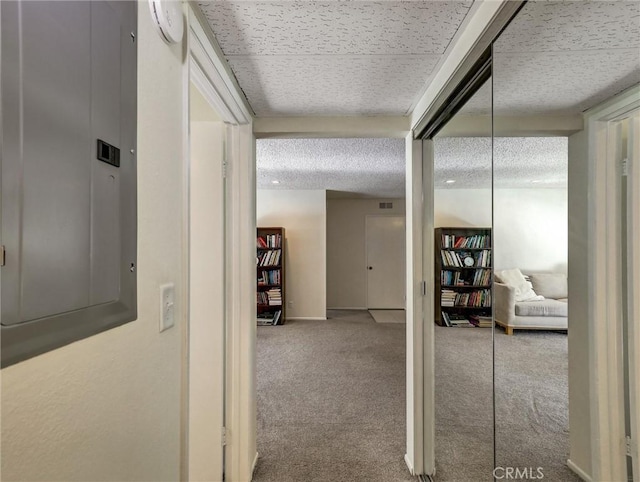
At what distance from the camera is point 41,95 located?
18.0 inches

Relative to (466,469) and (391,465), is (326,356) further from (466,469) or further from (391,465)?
(466,469)

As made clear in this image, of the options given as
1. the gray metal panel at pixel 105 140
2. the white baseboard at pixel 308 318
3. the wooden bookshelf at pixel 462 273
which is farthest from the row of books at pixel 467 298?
the white baseboard at pixel 308 318

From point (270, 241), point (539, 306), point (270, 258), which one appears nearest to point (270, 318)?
point (270, 258)

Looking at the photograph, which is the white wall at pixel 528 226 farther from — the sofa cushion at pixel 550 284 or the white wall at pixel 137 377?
the white wall at pixel 137 377

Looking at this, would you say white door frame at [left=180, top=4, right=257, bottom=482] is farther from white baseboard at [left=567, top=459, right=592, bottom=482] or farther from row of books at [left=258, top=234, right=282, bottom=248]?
row of books at [left=258, top=234, right=282, bottom=248]

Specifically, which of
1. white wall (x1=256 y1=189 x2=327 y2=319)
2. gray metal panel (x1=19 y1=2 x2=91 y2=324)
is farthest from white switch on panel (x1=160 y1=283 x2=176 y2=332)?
white wall (x1=256 y1=189 x2=327 y2=319)

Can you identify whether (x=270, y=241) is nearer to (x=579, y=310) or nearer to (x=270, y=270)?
(x=270, y=270)

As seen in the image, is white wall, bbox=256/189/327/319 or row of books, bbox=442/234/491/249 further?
white wall, bbox=256/189/327/319

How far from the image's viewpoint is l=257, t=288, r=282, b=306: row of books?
18.7 ft

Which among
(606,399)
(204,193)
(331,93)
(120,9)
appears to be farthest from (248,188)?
(606,399)

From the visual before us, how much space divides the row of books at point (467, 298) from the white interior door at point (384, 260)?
532 centimetres

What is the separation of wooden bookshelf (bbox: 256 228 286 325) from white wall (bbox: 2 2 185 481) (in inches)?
190

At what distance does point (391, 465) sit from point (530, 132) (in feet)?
6.62

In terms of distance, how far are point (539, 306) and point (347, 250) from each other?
6.12 m
